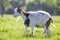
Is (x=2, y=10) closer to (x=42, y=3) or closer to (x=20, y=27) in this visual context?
(x=20, y=27)

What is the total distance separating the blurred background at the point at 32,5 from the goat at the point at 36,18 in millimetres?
57

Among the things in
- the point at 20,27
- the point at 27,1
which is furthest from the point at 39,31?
the point at 27,1

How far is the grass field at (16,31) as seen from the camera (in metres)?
2.14

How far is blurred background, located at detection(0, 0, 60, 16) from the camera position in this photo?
2.25 meters

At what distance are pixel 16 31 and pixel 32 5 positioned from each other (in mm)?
318

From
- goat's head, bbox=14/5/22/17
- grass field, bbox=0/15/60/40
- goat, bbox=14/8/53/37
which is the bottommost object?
grass field, bbox=0/15/60/40

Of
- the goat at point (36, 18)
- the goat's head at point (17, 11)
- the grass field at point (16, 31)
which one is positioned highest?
the goat's head at point (17, 11)

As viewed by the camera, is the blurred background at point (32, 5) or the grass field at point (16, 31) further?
the blurred background at point (32, 5)

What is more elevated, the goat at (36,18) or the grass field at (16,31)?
the goat at (36,18)

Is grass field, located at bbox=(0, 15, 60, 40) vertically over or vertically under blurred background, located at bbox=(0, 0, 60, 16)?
under

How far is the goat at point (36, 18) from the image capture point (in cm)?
217

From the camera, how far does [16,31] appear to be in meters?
2.19

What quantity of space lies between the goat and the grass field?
0.14 ft

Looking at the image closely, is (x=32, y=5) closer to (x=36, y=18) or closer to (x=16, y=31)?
(x=36, y=18)
